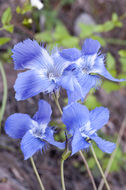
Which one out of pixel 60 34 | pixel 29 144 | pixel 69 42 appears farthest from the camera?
pixel 60 34

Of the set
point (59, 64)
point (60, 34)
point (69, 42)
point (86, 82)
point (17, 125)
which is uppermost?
point (60, 34)

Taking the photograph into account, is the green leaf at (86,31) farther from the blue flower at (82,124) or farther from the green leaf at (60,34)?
the blue flower at (82,124)

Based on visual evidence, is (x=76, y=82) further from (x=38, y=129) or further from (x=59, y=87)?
(x=38, y=129)

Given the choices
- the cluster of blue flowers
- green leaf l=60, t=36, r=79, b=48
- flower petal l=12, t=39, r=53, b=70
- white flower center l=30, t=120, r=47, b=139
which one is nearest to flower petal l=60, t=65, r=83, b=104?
the cluster of blue flowers

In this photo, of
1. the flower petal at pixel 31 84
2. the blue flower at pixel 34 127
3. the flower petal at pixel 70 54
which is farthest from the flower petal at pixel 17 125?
the flower petal at pixel 70 54

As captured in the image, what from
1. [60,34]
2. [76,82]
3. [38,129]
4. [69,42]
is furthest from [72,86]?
[60,34]

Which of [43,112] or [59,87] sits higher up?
[59,87]

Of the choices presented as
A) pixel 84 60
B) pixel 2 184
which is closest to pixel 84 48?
pixel 84 60
